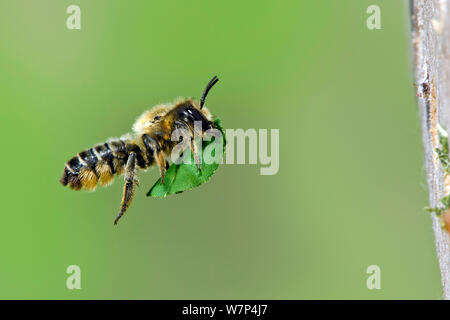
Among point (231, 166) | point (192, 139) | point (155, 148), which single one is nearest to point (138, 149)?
point (155, 148)

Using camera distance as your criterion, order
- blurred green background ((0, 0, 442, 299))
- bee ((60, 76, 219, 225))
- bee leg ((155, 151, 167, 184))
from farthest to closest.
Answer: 1. blurred green background ((0, 0, 442, 299))
2. bee ((60, 76, 219, 225))
3. bee leg ((155, 151, 167, 184))

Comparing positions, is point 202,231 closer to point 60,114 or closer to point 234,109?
point 234,109

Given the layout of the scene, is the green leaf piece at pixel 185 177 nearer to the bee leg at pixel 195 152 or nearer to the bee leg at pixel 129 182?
the bee leg at pixel 195 152

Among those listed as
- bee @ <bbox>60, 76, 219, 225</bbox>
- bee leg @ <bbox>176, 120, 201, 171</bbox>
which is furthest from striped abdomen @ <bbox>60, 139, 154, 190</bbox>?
bee leg @ <bbox>176, 120, 201, 171</bbox>

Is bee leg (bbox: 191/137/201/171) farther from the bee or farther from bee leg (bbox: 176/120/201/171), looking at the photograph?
the bee
